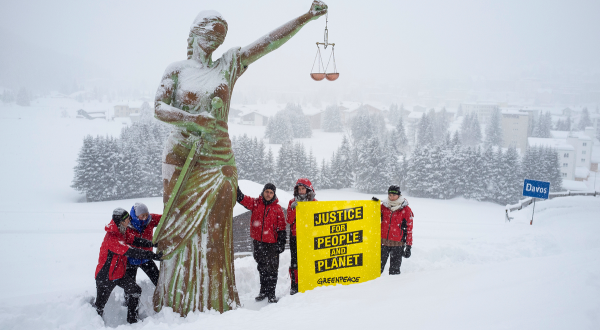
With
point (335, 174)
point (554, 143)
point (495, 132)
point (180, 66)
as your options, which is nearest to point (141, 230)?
point (180, 66)

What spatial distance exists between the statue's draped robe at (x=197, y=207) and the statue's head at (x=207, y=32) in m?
0.23

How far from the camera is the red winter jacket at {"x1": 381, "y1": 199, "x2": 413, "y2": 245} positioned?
5.65 meters

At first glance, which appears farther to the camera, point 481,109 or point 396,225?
point 481,109

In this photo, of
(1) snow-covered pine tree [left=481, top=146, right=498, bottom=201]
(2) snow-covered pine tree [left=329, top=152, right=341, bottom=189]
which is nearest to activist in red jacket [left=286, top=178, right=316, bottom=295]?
(2) snow-covered pine tree [left=329, top=152, right=341, bottom=189]

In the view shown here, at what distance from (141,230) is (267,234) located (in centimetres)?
170

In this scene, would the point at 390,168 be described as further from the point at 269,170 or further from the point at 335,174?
the point at 269,170

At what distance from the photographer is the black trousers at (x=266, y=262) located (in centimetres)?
525

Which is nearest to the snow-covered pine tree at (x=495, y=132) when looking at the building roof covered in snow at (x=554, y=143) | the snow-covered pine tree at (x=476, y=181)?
the building roof covered in snow at (x=554, y=143)

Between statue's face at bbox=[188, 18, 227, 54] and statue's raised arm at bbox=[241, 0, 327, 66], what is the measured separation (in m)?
0.33

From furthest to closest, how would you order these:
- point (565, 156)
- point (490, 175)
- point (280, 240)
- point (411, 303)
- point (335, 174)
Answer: point (565, 156)
point (335, 174)
point (490, 175)
point (280, 240)
point (411, 303)

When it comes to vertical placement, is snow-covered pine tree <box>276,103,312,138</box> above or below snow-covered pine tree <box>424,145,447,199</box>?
above

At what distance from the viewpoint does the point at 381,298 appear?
155 inches

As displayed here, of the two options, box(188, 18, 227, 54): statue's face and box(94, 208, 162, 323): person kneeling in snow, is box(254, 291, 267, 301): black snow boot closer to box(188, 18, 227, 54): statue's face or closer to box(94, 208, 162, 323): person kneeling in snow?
box(94, 208, 162, 323): person kneeling in snow

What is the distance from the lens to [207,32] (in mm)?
4227
